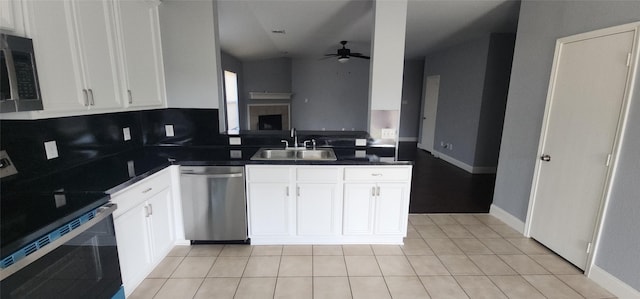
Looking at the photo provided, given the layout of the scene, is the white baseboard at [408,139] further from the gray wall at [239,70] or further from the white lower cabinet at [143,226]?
the white lower cabinet at [143,226]

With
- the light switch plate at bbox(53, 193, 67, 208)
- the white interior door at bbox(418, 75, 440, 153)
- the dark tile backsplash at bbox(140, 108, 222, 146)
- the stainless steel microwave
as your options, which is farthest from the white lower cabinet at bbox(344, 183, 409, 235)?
the white interior door at bbox(418, 75, 440, 153)

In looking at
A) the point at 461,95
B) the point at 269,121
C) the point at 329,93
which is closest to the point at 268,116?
the point at 269,121

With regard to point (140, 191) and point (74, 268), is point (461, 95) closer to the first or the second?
point (140, 191)

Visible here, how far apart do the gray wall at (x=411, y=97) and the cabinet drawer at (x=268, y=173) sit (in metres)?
6.82

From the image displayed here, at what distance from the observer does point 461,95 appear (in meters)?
5.70

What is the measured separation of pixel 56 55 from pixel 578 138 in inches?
154

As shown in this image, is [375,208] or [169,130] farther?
[169,130]

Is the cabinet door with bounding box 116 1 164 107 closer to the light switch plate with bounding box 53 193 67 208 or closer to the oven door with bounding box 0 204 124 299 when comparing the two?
the light switch plate with bounding box 53 193 67 208

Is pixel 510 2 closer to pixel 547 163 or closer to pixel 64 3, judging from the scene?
pixel 547 163

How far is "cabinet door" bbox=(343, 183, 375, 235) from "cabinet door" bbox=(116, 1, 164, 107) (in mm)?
2043

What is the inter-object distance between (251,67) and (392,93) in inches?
A: 235

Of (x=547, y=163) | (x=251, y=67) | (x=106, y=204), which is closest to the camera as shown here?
(x=106, y=204)

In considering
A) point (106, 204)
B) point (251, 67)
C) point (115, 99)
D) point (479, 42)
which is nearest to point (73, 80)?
point (115, 99)

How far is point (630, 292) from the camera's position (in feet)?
6.54
